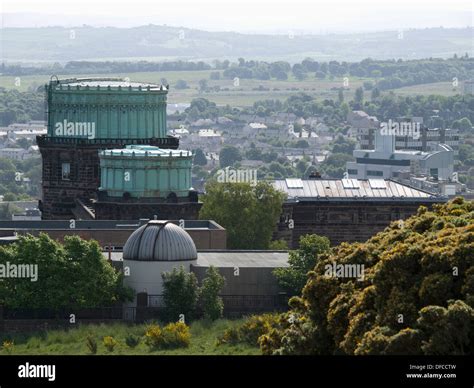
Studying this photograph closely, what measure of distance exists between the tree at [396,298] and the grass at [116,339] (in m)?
6.31

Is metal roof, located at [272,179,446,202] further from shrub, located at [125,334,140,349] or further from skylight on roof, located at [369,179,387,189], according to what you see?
shrub, located at [125,334,140,349]

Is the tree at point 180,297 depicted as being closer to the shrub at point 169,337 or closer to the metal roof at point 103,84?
the shrub at point 169,337

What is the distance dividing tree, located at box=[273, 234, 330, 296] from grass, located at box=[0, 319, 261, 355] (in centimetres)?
A: 327

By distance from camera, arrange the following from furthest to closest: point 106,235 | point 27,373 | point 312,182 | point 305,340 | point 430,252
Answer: point 312,182
point 106,235
point 305,340
point 430,252
point 27,373

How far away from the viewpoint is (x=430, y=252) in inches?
2606

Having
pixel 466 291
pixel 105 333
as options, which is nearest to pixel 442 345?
pixel 466 291

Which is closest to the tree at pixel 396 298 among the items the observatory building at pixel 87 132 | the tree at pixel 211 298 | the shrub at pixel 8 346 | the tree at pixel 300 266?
the shrub at pixel 8 346

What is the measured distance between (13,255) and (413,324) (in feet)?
105

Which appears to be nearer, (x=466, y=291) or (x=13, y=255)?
(x=466, y=291)

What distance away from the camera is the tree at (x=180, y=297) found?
91688 millimetres

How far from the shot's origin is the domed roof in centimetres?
9362

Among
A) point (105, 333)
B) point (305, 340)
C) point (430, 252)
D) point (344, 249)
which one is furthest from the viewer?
point (105, 333)

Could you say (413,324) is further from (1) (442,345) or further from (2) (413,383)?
(2) (413,383)

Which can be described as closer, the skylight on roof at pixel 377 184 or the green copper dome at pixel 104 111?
the green copper dome at pixel 104 111
